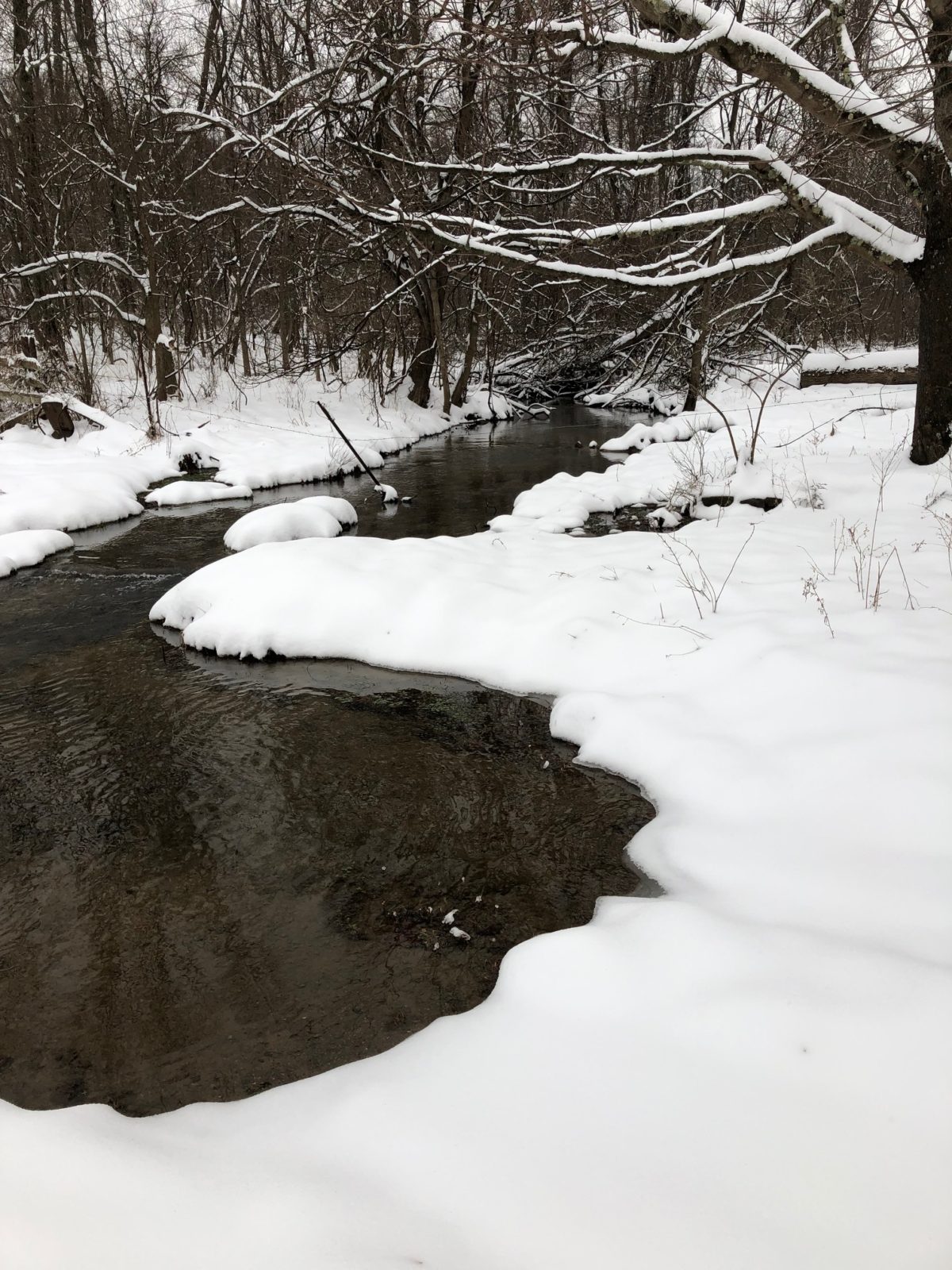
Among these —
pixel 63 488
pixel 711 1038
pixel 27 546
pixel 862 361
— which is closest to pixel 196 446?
pixel 63 488

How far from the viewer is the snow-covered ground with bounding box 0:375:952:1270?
149 cm

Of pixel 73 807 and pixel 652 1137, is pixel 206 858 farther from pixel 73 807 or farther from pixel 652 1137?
pixel 652 1137

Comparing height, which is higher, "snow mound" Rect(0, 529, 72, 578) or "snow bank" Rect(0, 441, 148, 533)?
"snow bank" Rect(0, 441, 148, 533)

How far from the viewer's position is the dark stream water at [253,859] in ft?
8.00

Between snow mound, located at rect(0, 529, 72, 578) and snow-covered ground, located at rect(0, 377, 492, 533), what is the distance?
0.67m

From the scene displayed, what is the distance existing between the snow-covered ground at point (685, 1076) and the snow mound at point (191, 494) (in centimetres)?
785

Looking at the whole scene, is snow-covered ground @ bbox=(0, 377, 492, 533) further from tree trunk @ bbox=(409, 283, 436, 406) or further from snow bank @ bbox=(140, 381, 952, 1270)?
snow bank @ bbox=(140, 381, 952, 1270)

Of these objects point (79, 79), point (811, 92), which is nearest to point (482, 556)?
point (811, 92)

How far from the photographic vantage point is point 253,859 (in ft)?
10.8

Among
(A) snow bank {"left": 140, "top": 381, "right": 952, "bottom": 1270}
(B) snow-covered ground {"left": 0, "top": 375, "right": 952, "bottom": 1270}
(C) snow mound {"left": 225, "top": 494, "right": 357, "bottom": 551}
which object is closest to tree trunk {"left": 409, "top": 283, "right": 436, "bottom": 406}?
(C) snow mound {"left": 225, "top": 494, "right": 357, "bottom": 551}

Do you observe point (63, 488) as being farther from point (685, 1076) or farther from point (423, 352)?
point (685, 1076)

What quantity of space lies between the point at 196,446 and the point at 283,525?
18.6 ft

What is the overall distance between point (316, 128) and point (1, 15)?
6.33 meters

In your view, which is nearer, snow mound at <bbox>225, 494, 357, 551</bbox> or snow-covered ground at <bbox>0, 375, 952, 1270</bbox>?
snow-covered ground at <bbox>0, 375, 952, 1270</bbox>
